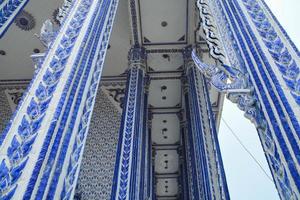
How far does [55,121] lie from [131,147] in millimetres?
3570

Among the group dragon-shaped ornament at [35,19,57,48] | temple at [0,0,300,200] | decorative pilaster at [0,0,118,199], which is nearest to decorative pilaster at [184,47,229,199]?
temple at [0,0,300,200]

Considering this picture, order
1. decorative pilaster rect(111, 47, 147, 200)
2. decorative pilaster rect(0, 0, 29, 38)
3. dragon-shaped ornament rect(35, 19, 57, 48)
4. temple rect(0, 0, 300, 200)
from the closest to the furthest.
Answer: temple rect(0, 0, 300, 200) → decorative pilaster rect(0, 0, 29, 38) → dragon-shaped ornament rect(35, 19, 57, 48) → decorative pilaster rect(111, 47, 147, 200)

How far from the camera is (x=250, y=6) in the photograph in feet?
11.2

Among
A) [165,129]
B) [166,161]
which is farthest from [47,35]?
[166,161]

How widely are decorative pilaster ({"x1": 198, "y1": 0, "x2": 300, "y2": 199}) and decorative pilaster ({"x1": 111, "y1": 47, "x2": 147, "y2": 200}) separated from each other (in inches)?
116

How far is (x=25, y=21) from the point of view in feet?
29.5

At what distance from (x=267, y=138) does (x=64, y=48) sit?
2.04 metres

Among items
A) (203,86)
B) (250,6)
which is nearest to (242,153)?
(203,86)

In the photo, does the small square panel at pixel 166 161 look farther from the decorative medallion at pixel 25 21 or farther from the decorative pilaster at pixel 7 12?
the decorative pilaster at pixel 7 12

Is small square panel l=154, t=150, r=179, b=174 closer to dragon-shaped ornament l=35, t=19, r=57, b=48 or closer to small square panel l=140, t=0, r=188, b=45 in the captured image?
small square panel l=140, t=0, r=188, b=45

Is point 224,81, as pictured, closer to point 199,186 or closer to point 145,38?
point 199,186

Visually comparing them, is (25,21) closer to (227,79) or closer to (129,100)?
(129,100)

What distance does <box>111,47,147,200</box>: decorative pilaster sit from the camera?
17.0ft

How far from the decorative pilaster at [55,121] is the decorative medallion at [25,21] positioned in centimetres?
589
